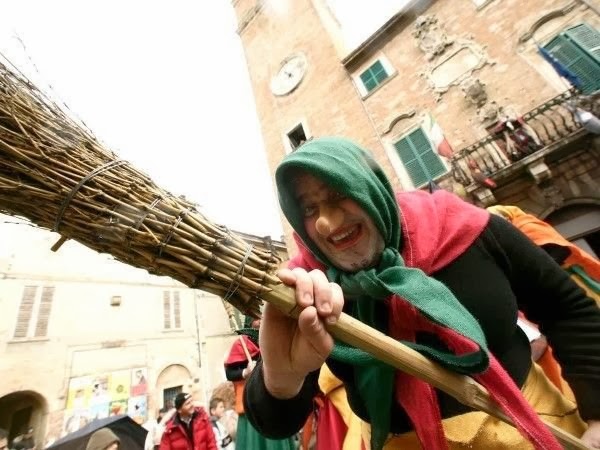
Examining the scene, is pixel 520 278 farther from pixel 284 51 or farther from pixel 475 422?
pixel 284 51

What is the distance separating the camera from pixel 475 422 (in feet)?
3.99

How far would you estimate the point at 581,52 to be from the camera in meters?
7.04

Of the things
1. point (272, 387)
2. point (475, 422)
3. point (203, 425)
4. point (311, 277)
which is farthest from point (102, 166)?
point (203, 425)

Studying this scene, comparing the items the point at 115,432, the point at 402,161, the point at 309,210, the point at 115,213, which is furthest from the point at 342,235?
the point at 402,161

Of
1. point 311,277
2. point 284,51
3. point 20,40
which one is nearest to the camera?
point 311,277

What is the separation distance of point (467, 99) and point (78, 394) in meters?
19.1

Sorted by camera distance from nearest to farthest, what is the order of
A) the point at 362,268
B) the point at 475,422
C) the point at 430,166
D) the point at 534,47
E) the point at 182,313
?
the point at 475,422, the point at 362,268, the point at 534,47, the point at 430,166, the point at 182,313

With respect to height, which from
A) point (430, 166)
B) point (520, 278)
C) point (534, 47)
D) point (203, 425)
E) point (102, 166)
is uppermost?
point (534, 47)

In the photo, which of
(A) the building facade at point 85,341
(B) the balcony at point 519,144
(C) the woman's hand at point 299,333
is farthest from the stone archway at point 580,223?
(A) the building facade at point 85,341

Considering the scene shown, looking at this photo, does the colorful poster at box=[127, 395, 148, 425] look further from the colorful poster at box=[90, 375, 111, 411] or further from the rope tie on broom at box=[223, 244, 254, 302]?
the rope tie on broom at box=[223, 244, 254, 302]

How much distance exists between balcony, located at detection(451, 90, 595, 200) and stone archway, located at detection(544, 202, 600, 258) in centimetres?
106

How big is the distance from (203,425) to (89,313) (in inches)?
579

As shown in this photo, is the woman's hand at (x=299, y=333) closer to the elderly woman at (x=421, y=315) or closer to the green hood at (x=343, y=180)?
the elderly woman at (x=421, y=315)

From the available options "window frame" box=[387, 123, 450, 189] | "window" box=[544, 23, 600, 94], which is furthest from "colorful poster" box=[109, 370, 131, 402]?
"window" box=[544, 23, 600, 94]
